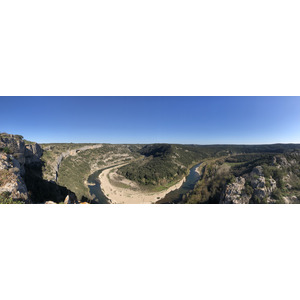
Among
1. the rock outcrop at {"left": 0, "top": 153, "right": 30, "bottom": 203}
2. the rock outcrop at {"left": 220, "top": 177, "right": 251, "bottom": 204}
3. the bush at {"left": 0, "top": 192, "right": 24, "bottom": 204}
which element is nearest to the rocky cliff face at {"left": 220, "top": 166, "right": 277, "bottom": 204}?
the rock outcrop at {"left": 220, "top": 177, "right": 251, "bottom": 204}

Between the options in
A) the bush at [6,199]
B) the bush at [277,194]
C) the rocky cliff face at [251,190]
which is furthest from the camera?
the rocky cliff face at [251,190]

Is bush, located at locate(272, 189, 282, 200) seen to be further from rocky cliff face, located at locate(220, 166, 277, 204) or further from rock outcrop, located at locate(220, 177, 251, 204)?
rock outcrop, located at locate(220, 177, 251, 204)

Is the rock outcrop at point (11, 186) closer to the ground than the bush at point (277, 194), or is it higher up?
higher up

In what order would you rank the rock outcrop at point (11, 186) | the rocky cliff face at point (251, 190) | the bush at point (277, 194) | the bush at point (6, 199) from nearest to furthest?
the bush at point (6, 199) → the rock outcrop at point (11, 186) → the bush at point (277, 194) → the rocky cliff face at point (251, 190)

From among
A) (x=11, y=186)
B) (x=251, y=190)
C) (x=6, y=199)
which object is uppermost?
(x=11, y=186)

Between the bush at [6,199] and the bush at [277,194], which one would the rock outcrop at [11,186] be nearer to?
the bush at [6,199]

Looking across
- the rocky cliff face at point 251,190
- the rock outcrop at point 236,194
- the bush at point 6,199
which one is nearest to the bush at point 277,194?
the rocky cliff face at point 251,190

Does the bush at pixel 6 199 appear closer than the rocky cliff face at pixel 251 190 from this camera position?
Yes

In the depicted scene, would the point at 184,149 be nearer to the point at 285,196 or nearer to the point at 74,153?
the point at 285,196

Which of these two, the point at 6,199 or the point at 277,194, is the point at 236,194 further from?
the point at 6,199

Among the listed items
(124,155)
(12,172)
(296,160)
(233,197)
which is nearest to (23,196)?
(12,172)

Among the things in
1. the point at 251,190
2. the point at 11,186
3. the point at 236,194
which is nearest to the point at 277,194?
the point at 251,190
